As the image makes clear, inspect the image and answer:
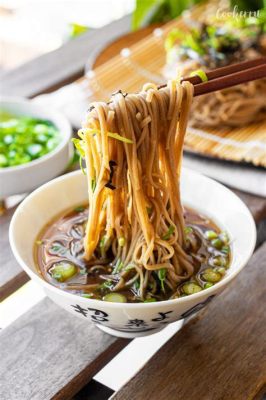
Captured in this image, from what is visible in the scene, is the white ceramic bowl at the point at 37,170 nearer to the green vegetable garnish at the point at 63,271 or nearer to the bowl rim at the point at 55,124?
the bowl rim at the point at 55,124

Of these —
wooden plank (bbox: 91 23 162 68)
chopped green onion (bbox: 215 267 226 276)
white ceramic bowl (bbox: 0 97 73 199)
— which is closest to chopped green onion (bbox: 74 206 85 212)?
white ceramic bowl (bbox: 0 97 73 199)

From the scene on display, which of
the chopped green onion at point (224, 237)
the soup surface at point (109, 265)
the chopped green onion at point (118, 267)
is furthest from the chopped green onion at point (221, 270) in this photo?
the chopped green onion at point (118, 267)

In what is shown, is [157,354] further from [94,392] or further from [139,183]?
[139,183]

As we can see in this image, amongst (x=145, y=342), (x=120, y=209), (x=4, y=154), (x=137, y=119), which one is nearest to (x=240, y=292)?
(x=145, y=342)

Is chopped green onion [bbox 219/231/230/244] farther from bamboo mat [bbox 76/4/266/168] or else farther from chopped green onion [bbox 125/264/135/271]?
bamboo mat [bbox 76/4/266/168]

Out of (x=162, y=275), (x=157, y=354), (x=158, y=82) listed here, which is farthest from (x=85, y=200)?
(x=158, y=82)

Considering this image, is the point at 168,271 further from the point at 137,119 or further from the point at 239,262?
the point at 137,119
